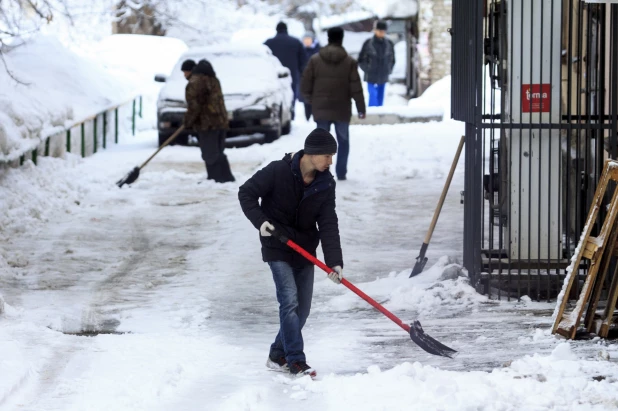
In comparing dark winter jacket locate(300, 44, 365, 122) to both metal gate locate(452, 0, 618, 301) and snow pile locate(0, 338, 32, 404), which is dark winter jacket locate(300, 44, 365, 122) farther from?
snow pile locate(0, 338, 32, 404)

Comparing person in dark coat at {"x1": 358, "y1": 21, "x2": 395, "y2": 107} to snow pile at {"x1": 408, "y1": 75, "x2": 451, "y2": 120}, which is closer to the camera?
snow pile at {"x1": 408, "y1": 75, "x2": 451, "y2": 120}

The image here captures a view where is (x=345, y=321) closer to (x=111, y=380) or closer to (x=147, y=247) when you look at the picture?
(x=111, y=380)

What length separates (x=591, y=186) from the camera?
349 inches

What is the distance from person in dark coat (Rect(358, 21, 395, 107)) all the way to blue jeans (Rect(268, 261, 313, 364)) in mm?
17114

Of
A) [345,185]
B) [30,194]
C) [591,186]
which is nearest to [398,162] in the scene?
[345,185]

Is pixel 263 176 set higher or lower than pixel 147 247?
higher

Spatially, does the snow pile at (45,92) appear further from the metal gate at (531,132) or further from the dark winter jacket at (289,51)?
the metal gate at (531,132)

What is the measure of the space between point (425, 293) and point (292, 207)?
225cm

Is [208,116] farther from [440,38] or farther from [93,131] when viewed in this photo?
[440,38]

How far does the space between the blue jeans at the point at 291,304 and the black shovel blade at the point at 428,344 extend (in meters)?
0.65

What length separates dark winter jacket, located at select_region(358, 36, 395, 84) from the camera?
78.3ft

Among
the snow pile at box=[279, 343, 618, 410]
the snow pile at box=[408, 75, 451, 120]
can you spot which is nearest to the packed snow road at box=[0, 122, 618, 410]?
the snow pile at box=[279, 343, 618, 410]

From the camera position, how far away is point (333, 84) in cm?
1421

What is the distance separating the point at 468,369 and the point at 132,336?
2193mm
